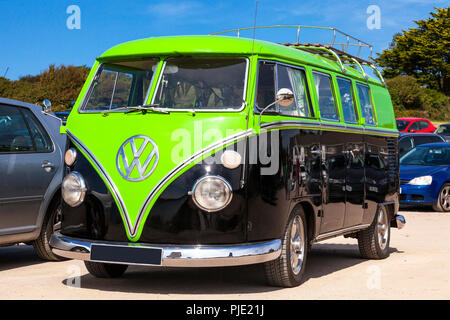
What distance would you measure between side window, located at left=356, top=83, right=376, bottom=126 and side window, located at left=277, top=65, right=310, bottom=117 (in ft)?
6.64

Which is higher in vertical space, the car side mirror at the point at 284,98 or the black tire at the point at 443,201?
the car side mirror at the point at 284,98

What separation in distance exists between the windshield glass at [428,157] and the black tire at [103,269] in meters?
11.6

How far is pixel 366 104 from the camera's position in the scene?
10227 millimetres

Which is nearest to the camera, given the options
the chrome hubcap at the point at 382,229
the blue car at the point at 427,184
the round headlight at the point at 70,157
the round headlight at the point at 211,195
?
the round headlight at the point at 211,195

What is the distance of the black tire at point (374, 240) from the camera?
33.1ft

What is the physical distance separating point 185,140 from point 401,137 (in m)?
19.6

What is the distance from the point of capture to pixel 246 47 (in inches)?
292

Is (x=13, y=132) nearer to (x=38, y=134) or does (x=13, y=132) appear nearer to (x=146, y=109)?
(x=38, y=134)

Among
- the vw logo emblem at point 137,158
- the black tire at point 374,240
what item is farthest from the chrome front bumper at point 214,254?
the black tire at point 374,240

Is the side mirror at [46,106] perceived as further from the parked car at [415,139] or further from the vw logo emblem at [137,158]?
the parked car at [415,139]

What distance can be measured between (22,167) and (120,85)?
1706 mm

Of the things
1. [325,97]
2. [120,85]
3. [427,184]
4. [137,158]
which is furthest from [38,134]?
[427,184]

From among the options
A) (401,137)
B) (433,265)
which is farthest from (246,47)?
(401,137)

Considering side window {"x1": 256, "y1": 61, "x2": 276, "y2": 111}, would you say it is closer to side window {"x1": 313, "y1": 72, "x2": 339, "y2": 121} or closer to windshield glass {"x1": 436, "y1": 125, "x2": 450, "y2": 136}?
side window {"x1": 313, "y1": 72, "x2": 339, "y2": 121}
